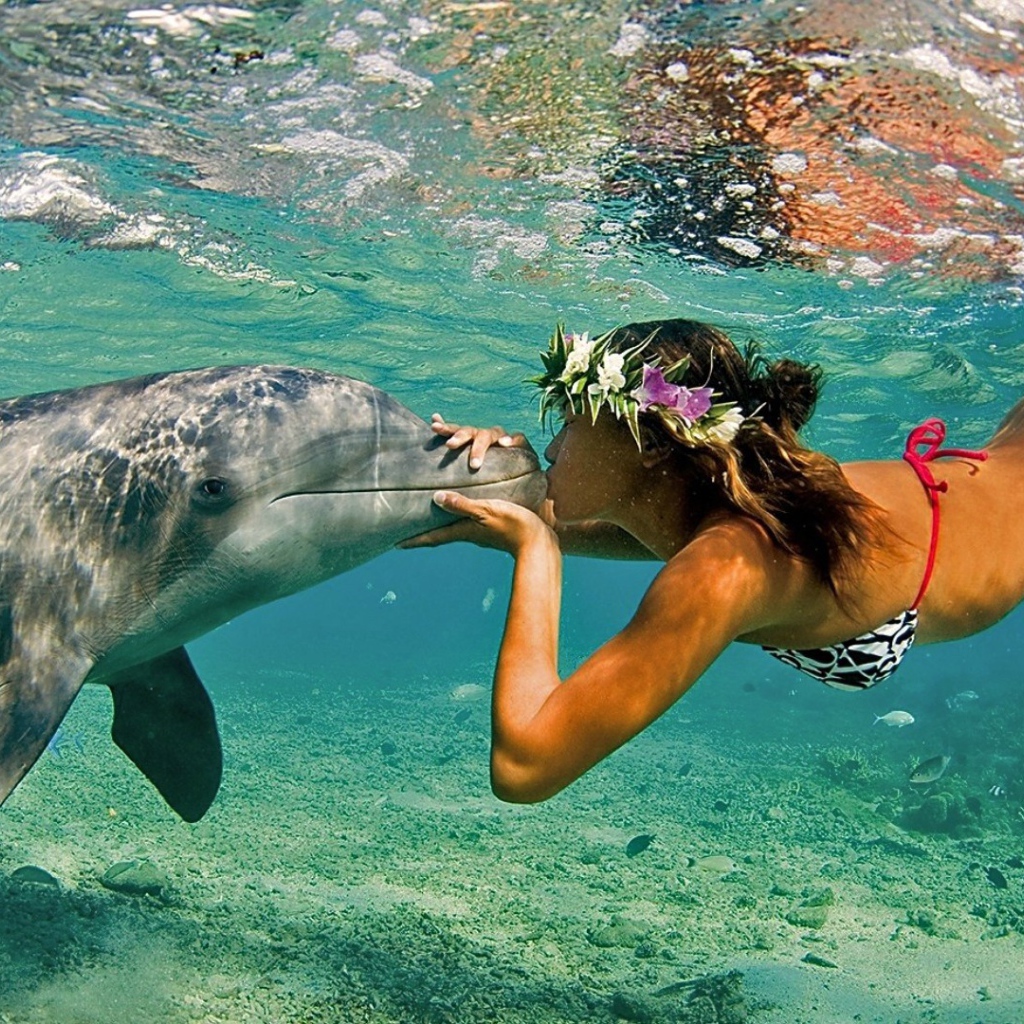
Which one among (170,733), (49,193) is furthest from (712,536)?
(49,193)

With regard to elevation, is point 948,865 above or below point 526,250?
below

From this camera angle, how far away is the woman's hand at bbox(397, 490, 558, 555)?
336 cm

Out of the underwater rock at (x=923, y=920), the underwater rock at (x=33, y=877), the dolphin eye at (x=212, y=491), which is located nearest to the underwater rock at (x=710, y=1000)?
the underwater rock at (x=923, y=920)

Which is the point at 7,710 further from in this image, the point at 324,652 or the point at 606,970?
the point at 324,652

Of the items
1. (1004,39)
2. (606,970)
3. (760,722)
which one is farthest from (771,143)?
(760,722)

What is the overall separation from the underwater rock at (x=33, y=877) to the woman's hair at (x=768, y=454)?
6.19 metres

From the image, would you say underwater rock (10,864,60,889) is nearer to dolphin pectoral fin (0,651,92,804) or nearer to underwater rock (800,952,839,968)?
dolphin pectoral fin (0,651,92,804)

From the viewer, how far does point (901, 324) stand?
15.2 m

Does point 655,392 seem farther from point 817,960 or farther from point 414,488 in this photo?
point 817,960

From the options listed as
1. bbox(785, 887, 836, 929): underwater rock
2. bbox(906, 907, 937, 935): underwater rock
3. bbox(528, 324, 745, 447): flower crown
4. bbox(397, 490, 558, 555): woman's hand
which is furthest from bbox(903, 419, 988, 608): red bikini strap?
bbox(906, 907, 937, 935): underwater rock

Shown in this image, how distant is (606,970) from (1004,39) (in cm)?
778

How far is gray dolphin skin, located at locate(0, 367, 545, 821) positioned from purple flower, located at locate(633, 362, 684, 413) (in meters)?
0.98

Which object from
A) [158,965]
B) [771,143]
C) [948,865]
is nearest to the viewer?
[158,965]

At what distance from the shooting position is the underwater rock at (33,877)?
672cm
